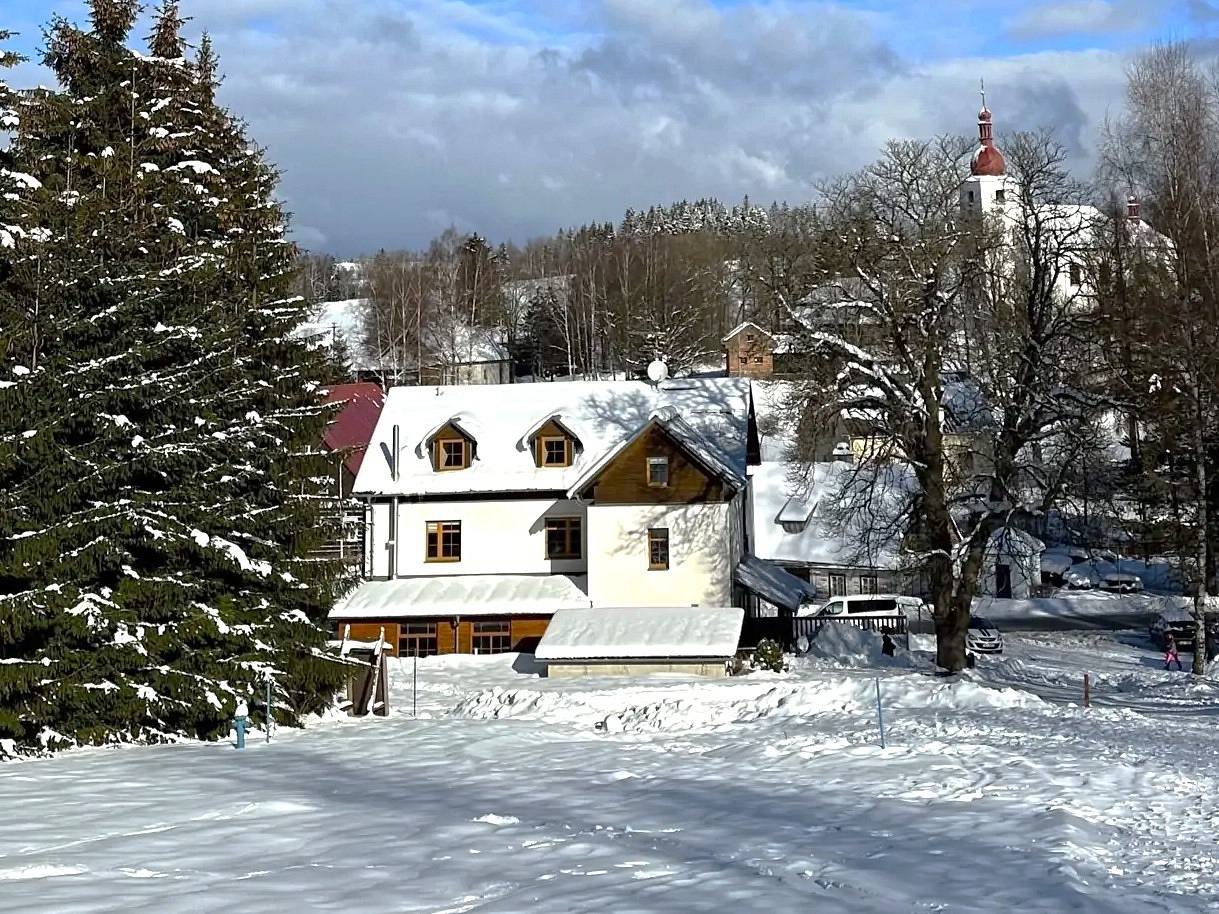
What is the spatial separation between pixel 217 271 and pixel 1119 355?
23.5 metres

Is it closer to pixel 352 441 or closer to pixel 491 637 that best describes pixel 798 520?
pixel 352 441

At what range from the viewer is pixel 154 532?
23.0m

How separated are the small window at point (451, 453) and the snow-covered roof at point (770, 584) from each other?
32.4ft

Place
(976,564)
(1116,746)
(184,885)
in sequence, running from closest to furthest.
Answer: (184,885), (1116,746), (976,564)

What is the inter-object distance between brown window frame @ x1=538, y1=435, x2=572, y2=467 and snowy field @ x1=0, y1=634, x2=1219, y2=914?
17284 millimetres

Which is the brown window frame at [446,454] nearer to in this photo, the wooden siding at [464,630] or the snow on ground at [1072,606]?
the wooden siding at [464,630]

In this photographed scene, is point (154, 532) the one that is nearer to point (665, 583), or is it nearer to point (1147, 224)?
point (665, 583)

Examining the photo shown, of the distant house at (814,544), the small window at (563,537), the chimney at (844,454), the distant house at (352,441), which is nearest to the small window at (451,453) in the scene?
the distant house at (352,441)

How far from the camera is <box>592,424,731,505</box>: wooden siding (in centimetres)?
4178

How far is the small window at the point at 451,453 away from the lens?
45.3 metres

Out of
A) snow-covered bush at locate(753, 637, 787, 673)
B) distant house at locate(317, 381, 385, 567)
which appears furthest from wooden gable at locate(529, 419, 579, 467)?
snow-covered bush at locate(753, 637, 787, 673)

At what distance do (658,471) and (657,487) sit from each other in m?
0.50

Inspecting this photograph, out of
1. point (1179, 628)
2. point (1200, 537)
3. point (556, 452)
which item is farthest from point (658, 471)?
point (1179, 628)

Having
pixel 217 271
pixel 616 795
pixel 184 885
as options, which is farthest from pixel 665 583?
pixel 184 885
